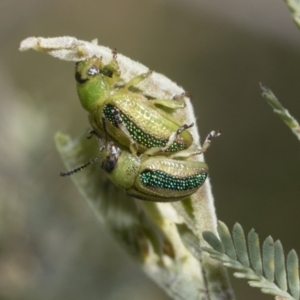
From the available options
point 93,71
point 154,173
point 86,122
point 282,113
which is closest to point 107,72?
point 93,71

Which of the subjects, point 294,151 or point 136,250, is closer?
point 136,250

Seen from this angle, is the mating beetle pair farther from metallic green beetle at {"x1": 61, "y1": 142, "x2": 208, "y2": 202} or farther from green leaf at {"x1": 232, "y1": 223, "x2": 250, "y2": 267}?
green leaf at {"x1": 232, "y1": 223, "x2": 250, "y2": 267}

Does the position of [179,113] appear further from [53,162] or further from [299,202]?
[299,202]

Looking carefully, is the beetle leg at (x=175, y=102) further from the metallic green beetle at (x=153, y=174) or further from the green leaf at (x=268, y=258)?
the green leaf at (x=268, y=258)

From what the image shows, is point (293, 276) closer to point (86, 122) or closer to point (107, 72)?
point (107, 72)

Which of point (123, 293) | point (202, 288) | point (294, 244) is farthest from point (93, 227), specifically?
point (202, 288)

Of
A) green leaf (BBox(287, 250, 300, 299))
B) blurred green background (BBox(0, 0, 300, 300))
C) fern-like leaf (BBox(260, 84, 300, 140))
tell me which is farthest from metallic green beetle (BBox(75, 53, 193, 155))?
blurred green background (BBox(0, 0, 300, 300))
